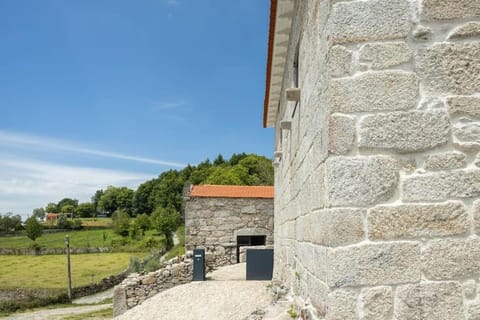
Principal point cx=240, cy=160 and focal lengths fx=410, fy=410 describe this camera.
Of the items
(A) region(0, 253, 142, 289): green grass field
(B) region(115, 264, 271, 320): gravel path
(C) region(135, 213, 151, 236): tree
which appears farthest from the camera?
(C) region(135, 213, 151, 236): tree

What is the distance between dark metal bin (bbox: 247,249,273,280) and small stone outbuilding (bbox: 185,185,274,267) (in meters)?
3.18

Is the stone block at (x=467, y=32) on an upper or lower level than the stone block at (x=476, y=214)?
upper

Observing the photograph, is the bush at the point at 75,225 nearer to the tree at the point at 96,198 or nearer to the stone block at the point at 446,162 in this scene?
the tree at the point at 96,198

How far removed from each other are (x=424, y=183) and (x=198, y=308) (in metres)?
8.63

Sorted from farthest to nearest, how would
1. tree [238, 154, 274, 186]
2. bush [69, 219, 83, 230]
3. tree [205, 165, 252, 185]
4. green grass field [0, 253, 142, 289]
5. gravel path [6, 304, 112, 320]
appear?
1. bush [69, 219, 83, 230]
2. tree [238, 154, 274, 186]
3. tree [205, 165, 252, 185]
4. green grass field [0, 253, 142, 289]
5. gravel path [6, 304, 112, 320]

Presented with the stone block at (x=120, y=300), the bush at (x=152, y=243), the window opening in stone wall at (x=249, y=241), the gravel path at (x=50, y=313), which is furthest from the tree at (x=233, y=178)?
the stone block at (x=120, y=300)

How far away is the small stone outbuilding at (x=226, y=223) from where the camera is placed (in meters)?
16.5

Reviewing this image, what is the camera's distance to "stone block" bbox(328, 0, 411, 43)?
2.44 m

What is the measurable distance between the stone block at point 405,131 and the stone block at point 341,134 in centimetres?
6

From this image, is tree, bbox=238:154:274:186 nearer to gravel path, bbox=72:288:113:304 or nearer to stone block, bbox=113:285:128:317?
gravel path, bbox=72:288:113:304

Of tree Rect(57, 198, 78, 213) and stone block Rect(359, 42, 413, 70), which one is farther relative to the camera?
tree Rect(57, 198, 78, 213)

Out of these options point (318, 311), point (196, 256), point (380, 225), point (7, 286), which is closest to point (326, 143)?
point (380, 225)

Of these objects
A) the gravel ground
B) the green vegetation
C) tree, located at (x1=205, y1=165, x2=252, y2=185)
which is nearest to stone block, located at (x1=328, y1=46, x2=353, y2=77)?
the gravel ground

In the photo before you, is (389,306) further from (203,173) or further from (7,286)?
(203,173)
